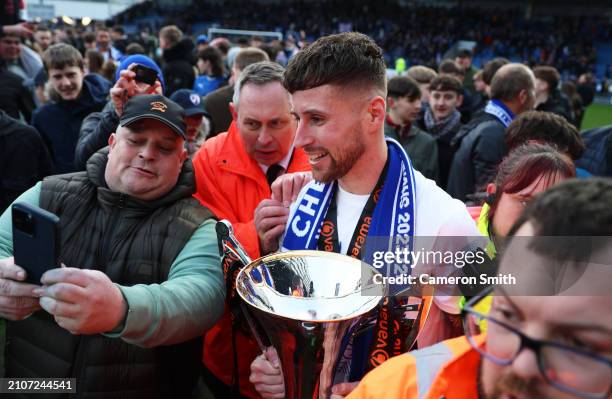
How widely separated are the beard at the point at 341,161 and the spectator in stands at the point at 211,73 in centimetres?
550

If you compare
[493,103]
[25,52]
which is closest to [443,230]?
[493,103]

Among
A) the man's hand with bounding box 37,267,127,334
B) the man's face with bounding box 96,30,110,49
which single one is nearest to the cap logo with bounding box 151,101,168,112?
the man's hand with bounding box 37,267,127,334

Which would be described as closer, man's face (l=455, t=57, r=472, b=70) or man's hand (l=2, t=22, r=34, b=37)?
man's hand (l=2, t=22, r=34, b=37)

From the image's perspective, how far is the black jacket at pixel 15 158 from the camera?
3.36 metres

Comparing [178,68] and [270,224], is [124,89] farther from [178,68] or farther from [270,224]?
Result: [178,68]

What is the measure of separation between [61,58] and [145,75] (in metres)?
2.19

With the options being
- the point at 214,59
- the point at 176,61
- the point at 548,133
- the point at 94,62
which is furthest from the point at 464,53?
the point at 548,133

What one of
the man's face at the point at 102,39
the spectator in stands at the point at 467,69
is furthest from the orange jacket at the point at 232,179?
the man's face at the point at 102,39

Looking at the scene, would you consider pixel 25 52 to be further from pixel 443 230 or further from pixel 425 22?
pixel 425 22

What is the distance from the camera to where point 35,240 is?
1458 millimetres

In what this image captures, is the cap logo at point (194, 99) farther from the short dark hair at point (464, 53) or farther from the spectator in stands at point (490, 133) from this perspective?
the short dark hair at point (464, 53)

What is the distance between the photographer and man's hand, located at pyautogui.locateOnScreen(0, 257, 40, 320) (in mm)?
1500

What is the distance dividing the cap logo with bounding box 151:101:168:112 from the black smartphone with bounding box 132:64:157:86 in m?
0.78

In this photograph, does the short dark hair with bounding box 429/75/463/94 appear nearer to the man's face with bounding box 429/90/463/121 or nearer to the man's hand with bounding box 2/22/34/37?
the man's face with bounding box 429/90/463/121
